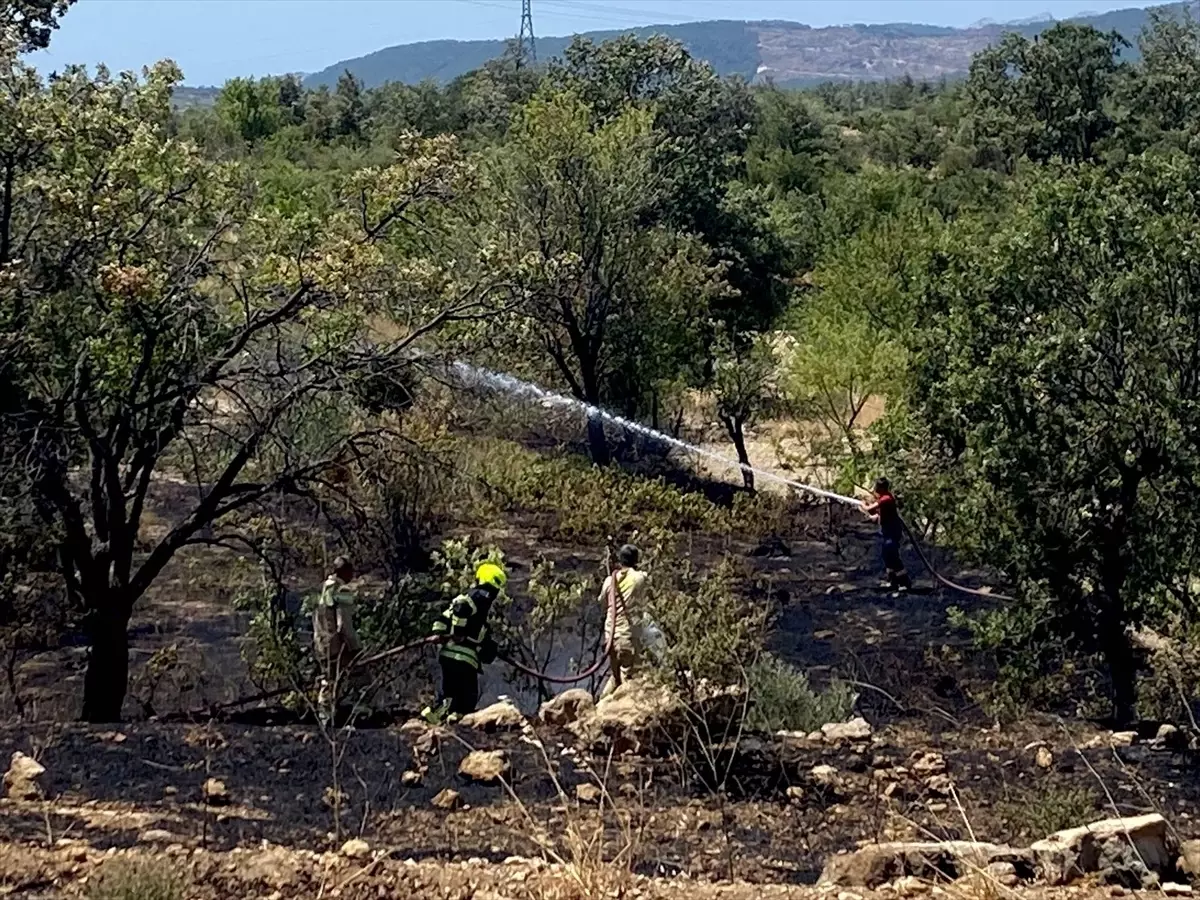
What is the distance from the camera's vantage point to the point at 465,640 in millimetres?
10898

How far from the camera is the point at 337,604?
11.4m

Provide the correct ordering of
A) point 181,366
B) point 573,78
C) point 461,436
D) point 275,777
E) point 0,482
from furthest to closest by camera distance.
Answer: point 573,78
point 461,436
point 181,366
point 0,482
point 275,777

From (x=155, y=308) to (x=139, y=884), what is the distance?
238 inches

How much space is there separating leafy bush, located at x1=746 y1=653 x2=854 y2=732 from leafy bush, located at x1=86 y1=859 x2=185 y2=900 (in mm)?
5487

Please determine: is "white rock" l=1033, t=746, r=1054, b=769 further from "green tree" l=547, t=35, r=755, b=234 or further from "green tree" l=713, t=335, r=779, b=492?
"green tree" l=547, t=35, r=755, b=234

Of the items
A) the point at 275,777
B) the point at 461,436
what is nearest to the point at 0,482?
the point at 275,777

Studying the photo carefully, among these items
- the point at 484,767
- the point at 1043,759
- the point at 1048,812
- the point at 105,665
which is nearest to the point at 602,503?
the point at 105,665

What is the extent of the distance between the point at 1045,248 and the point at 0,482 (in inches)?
308

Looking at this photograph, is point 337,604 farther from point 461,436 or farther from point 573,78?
point 573,78

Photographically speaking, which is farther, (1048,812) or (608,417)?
(608,417)

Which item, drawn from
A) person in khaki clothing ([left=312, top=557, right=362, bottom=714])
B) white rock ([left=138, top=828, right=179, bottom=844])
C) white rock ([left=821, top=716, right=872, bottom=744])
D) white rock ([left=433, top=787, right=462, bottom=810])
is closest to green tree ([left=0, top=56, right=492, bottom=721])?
person in khaki clothing ([left=312, top=557, right=362, bottom=714])

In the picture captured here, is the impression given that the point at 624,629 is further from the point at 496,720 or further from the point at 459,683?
the point at 496,720

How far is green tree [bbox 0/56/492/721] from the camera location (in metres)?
10.3

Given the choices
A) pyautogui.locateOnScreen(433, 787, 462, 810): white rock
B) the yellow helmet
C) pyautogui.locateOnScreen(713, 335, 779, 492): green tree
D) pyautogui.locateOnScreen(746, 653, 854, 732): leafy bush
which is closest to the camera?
A: pyautogui.locateOnScreen(433, 787, 462, 810): white rock
